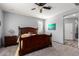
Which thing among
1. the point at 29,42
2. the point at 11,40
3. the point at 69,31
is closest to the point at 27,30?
the point at 29,42

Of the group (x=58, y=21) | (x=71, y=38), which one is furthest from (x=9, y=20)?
(x=71, y=38)

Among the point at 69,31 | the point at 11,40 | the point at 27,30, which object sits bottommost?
the point at 11,40

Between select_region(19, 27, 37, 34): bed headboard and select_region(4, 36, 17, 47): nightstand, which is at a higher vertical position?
select_region(19, 27, 37, 34): bed headboard

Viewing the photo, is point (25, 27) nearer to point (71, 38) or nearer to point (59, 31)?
point (59, 31)

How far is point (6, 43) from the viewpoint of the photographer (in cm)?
356

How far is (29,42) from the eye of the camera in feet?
11.7

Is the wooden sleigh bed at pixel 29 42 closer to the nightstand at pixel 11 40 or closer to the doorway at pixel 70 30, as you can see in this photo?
the nightstand at pixel 11 40

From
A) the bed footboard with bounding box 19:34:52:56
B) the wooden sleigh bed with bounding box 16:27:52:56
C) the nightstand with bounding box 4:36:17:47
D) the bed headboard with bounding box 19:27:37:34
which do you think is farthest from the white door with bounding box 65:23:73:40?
the nightstand with bounding box 4:36:17:47

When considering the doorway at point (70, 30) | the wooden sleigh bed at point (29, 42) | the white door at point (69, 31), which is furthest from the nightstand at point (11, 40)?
the white door at point (69, 31)

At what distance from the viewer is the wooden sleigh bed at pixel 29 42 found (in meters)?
3.25

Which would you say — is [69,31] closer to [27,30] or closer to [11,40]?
[27,30]

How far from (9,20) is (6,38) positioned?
1.08m

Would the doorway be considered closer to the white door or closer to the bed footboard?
the white door

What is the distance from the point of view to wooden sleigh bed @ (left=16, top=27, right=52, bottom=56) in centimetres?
325
